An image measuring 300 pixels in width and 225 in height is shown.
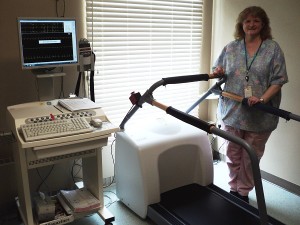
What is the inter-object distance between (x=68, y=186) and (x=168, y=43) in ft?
5.64

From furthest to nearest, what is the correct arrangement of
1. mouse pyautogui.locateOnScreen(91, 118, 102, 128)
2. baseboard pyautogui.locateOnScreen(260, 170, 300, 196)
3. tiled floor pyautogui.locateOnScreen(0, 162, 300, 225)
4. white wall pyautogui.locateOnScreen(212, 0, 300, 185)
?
baseboard pyautogui.locateOnScreen(260, 170, 300, 196) < white wall pyautogui.locateOnScreen(212, 0, 300, 185) < tiled floor pyautogui.locateOnScreen(0, 162, 300, 225) < mouse pyautogui.locateOnScreen(91, 118, 102, 128)

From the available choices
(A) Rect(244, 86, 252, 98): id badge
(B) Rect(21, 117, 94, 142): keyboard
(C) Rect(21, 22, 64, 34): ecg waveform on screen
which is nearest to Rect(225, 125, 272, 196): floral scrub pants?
(A) Rect(244, 86, 252, 98): id badge

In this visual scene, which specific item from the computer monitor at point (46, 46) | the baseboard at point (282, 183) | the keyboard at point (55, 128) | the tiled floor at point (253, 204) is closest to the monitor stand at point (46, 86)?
the computer monitor at point (46, 46)

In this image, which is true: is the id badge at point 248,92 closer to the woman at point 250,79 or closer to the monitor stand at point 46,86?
the woman at point 250,79

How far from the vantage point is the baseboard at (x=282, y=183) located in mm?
2889

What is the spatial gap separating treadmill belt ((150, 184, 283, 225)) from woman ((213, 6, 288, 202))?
0.35 meters

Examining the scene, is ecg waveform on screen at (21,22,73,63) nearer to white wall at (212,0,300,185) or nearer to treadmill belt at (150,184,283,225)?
treadmill belt at (150,184,283,225)

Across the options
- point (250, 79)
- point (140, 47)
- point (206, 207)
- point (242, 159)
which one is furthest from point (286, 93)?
point (140, 47)

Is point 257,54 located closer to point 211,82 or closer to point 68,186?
point 211,82

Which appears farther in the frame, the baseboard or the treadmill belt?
the baseboard

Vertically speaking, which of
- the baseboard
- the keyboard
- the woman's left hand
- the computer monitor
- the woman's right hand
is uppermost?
the computer monitor

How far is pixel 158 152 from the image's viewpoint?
2.40 meters

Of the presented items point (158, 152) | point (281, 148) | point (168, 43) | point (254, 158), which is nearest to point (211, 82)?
point (168, 43)

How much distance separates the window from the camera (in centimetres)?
279
